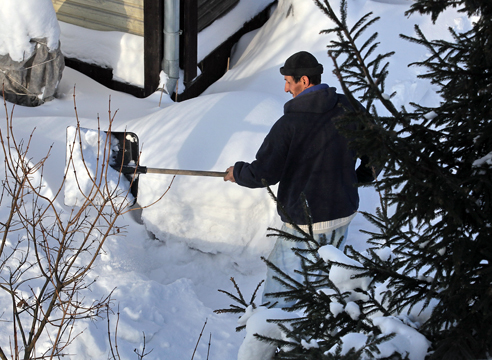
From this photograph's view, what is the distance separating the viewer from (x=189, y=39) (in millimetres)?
6734

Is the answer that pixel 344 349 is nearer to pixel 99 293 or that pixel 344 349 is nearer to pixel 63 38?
pixel 99 293

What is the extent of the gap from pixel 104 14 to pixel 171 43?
1.38 m

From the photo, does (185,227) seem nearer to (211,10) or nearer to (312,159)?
(312,159)

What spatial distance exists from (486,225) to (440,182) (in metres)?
0.21

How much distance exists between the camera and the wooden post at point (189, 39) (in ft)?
21.7

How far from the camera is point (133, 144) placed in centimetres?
362

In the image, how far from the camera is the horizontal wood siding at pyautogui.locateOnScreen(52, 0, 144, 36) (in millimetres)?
6965

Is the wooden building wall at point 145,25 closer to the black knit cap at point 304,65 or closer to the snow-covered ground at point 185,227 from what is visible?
the snow-covered ground at point 185,227

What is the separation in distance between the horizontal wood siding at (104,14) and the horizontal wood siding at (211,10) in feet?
3.81

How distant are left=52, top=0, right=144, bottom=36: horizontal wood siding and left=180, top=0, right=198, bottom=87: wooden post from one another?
75cm

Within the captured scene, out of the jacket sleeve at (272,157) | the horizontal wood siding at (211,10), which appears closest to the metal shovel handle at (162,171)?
the jacket sleeve at (272,157)

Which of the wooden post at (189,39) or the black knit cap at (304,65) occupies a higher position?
the wooden post at (189,39)

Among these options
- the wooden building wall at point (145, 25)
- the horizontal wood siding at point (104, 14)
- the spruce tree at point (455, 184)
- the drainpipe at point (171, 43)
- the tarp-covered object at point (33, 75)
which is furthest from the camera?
the horizontal wood siding at point (104, 14)

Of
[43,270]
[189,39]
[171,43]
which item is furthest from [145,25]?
[43,270]
